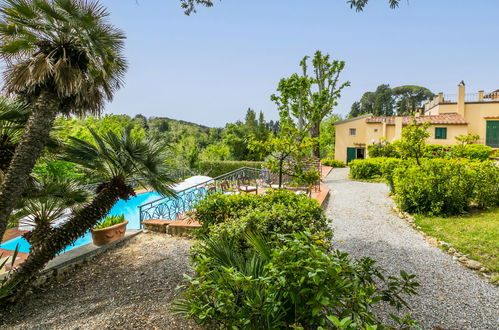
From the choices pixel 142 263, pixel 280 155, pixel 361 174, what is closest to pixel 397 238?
pixel 280 155

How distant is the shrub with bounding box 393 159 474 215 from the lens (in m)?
7.07

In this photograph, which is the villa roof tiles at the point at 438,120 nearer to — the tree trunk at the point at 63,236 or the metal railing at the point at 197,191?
the metal railing at the point at 197,191

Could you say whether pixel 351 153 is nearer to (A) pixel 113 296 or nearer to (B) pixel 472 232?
(B) pixel 472 232

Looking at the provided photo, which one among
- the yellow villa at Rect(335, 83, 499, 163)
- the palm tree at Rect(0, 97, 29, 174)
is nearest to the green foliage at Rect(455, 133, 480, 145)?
the yellow villa at Rect(335, 83, 499, 163)

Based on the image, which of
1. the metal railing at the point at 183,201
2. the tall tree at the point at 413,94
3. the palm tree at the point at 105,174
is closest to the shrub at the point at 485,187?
the metal railing at the point at 183,201

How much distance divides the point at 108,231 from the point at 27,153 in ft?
8.58

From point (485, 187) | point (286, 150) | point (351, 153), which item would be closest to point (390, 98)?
point (351, 153)

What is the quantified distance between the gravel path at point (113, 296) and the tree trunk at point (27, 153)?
1123 millimetres

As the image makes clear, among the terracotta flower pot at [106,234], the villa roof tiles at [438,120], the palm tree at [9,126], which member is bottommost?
the terracotta flower pot at [106,234]

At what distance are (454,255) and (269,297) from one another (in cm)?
463

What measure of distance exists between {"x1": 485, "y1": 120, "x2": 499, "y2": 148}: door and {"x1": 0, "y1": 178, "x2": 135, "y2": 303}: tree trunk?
1170 inches

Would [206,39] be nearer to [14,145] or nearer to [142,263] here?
[14,145]

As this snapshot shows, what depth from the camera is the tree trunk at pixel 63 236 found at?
3.51 metres

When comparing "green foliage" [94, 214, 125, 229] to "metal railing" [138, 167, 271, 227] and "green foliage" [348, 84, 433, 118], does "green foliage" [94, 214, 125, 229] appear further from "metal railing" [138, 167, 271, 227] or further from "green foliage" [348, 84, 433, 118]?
"green foliage" [348, 84, 433, 118]
